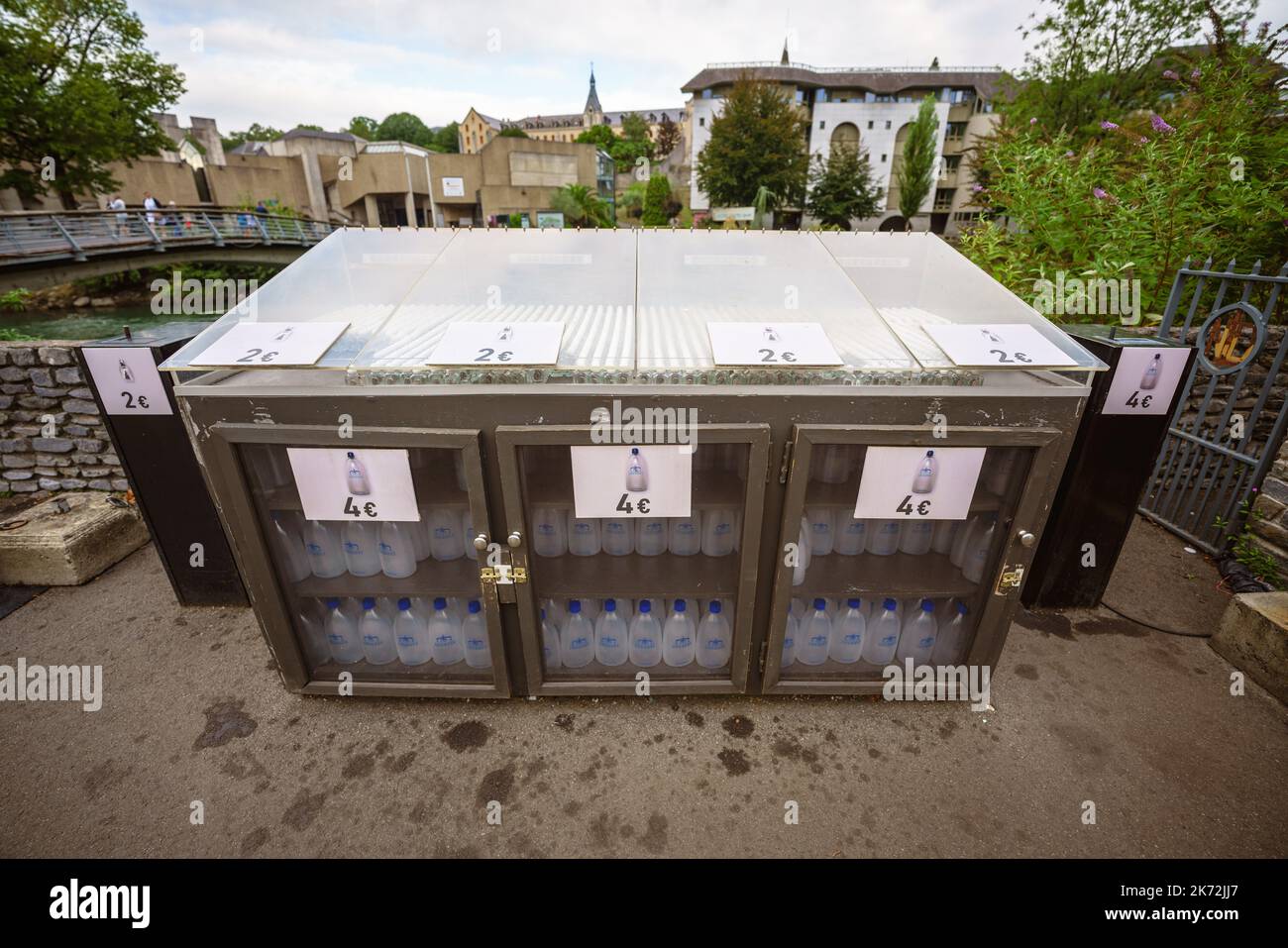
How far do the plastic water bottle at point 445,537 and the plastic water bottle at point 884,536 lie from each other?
2.07 meters

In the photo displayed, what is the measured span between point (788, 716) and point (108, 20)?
110ft

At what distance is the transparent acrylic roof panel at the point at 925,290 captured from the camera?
2340 millimetres

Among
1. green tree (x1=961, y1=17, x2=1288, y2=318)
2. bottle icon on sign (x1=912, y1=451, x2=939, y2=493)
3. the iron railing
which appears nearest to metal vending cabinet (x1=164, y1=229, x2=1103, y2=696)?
bottle icon on sign (x1=912, y1=451, x2=939, y2=493)

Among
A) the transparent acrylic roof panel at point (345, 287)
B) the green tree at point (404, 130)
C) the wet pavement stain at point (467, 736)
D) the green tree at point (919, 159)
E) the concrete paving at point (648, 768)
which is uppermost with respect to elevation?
the green tree at point (404, 130)

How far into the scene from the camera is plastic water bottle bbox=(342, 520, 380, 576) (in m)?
2.63

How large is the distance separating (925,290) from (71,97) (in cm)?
2898

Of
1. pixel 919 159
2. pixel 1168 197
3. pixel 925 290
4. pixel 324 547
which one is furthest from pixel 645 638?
pixel 919 159

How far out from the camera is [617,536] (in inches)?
108

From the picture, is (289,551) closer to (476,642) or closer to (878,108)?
(476,642)

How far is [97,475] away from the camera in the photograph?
14.7 feet

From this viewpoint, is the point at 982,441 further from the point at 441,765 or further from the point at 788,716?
the point at 441,765

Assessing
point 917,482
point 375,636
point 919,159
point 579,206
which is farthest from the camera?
point 919,159

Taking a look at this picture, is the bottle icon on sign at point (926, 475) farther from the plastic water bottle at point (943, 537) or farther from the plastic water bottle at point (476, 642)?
the plastic water bottle at point (476, 642)

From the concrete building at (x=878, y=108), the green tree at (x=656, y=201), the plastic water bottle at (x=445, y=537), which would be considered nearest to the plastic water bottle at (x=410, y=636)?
the plastic water bottle at (x=445, y=537)
